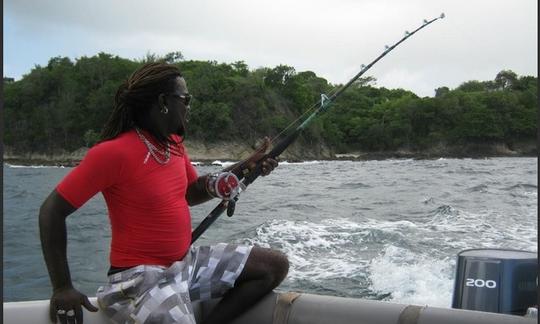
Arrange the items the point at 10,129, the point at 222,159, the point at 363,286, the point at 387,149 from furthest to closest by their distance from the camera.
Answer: the point at 387,149, the point at 10,129, the point at 222,159, the point at 363,286

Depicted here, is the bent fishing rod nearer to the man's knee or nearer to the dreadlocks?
the man's knee

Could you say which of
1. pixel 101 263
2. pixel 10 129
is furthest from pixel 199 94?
pixel 101 263

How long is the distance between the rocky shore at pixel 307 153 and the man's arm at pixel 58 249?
54.1 meters

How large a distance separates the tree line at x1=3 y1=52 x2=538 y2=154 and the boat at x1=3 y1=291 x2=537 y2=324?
58.7 meters

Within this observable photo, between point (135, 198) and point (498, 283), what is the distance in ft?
4.90

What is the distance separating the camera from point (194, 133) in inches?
2598

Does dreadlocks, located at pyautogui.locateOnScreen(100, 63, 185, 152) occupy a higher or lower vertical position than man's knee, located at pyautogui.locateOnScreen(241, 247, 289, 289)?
higher

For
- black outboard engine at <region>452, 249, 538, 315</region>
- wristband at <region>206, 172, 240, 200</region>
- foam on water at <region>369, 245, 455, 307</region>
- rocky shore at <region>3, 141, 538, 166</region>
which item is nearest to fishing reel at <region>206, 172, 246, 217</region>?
wristband at <region>206, 172, 240, 200</region>

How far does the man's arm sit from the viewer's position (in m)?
1.76

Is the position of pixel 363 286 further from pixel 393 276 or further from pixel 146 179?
pixel 146 179

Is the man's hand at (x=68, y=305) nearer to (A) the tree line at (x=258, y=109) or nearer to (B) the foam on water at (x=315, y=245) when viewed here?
(B) the foam on water at (x=315, y=245)

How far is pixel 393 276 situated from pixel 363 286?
1.54ft

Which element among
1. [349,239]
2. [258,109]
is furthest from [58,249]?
[258,109]

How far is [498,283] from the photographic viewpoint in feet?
7.88
